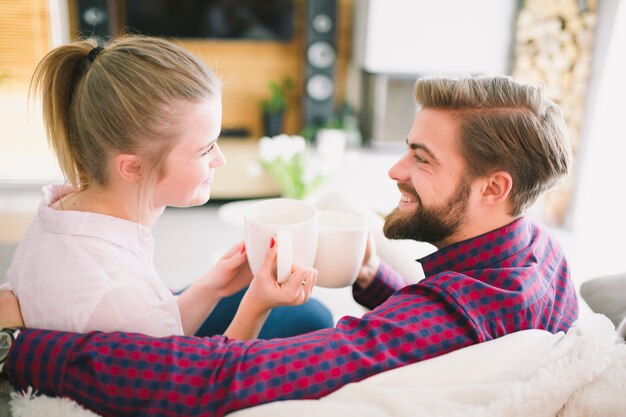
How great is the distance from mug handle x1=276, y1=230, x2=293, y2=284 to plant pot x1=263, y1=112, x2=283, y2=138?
3032mm

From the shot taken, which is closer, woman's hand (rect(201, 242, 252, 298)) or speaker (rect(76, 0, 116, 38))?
woman's hand (rect(201, 242, 252, 298))

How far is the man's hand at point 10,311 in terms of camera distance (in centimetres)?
80

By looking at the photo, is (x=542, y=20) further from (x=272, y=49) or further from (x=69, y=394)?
(x=69, y=394)

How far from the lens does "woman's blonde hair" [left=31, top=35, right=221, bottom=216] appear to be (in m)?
0.88

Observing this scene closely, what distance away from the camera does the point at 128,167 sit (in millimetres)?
915

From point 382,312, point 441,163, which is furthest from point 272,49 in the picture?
point 382,312

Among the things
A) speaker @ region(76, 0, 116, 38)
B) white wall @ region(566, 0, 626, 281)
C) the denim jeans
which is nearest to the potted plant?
speaker @ region(76, 0, 116, 38)

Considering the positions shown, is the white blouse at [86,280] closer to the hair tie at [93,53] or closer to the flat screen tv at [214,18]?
the hair tie at [93,53]

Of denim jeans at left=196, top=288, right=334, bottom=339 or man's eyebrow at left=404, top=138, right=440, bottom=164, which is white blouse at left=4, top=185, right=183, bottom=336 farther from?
man's eyebrow at left=404, top=138, right=440, bottom=164

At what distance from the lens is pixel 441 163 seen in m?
1.02

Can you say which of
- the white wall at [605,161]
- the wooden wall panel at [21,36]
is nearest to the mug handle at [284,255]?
the white wall at [605,161]

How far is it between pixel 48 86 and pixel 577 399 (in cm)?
96

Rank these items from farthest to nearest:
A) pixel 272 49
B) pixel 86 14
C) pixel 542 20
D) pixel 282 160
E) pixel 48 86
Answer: pixel 272 49 < pixel 86 14 < pixel 542 20 < pixel 282 160 < pixel 48 86

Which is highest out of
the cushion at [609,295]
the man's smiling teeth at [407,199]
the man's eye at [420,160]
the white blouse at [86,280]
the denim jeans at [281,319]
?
the man's eye at [420,160]
